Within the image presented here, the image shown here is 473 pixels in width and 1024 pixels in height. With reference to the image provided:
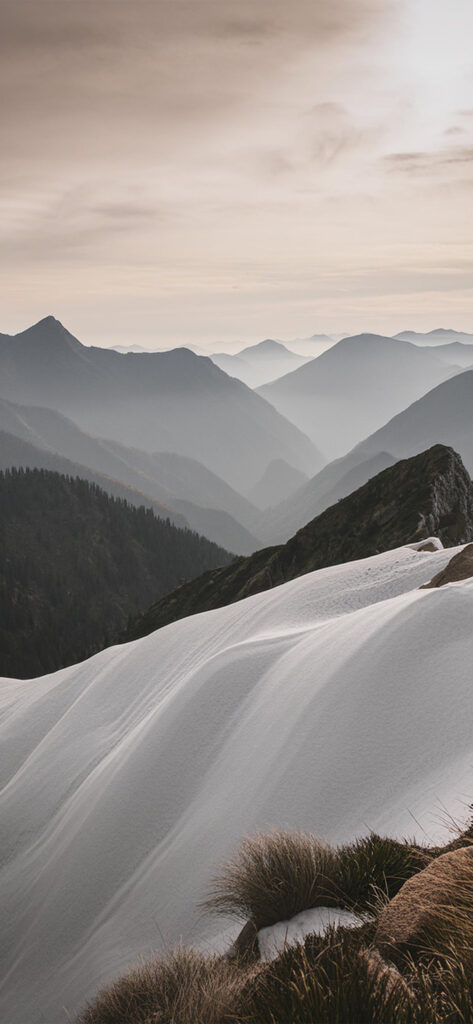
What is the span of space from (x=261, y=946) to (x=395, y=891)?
1.26 metres

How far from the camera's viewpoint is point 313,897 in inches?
249

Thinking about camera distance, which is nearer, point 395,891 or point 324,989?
point 324,989

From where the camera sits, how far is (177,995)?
5.80 meters

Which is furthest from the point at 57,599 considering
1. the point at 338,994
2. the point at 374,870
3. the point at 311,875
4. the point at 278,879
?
the point at 338,994

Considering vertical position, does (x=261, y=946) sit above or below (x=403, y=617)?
below

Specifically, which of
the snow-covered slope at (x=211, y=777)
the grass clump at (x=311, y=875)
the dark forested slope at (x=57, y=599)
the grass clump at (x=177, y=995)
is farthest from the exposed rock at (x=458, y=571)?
the dark forested slope at (x=57, y=599)

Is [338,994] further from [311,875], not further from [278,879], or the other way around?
[278,879]

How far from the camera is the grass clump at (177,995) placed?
487 centimetres

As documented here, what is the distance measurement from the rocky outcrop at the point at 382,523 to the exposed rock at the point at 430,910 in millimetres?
30964

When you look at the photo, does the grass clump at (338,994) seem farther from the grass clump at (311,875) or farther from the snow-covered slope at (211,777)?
the snow-covered slope at (211,777)

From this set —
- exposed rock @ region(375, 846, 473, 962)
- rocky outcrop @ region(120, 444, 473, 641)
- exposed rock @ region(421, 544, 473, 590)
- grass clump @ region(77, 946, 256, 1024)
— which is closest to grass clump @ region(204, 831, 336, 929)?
grass clump @ region(77, 946, 256, 1024)

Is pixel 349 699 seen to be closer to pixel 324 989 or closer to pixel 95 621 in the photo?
pixel 324 989

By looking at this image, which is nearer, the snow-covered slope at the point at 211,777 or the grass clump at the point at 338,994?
the grass clump at the point at 338,994

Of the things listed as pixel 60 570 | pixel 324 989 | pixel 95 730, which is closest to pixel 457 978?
pixel 324 989
